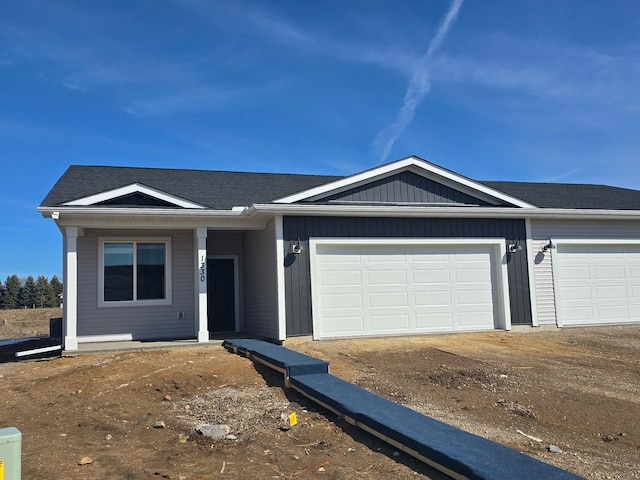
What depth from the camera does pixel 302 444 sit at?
4805 mm

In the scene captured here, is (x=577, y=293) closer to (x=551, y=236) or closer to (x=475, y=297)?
(x=551, y=236)

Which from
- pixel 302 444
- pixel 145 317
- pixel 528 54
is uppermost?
pixel 528 54

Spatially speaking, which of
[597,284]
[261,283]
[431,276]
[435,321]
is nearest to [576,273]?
[597,284]

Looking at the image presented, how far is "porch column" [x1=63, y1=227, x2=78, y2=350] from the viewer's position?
10578 mm

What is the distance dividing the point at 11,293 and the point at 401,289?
44.1 metres

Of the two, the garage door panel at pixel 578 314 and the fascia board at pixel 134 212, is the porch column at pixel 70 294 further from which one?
the garage door panel at pixel 578 314

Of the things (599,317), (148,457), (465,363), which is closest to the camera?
(148,457)

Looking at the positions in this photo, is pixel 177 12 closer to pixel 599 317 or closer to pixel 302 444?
pixel 302 444

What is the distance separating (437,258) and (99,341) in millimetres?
8055

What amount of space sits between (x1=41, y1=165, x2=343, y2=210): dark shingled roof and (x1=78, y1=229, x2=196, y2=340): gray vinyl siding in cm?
109

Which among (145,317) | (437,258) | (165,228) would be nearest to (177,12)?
(165,228)

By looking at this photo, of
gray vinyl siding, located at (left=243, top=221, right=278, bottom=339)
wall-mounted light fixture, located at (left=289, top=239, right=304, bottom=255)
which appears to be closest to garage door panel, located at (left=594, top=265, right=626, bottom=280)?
wall-mounted light fixture, located at (left=289, top=239, right=304, bottom=255)

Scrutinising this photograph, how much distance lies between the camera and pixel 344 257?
11.7 metres

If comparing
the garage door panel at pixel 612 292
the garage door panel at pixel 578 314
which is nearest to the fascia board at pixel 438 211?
the garage door panel at pixel 612 292
